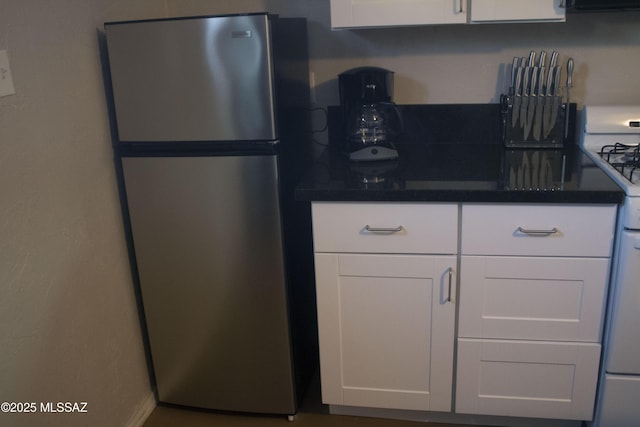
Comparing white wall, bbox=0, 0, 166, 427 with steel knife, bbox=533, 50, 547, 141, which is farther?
steel knife, bbox=533, 50, 547, 141

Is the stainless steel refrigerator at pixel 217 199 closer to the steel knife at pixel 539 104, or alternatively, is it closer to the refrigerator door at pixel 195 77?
the refrigerator door at pixel 195 77

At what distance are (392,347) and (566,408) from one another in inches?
23.5

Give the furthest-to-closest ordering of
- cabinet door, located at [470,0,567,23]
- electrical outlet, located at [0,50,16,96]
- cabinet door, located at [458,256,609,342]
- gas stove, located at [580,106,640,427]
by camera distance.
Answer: cabinet door, located at [470,0,567,23] → cabinet door, located at [458,256,609,342] → gas stove, located at [580,106,640,427] → electrical outlet, located at [0,50,16,96]

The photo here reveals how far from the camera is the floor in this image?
6.70 feet

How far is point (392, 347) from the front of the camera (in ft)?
6.19

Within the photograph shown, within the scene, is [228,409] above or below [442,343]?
below

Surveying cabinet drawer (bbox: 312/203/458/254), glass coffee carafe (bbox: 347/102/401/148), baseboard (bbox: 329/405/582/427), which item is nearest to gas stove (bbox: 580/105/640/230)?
cabinet drawer (bbox: 312/203/458/254)

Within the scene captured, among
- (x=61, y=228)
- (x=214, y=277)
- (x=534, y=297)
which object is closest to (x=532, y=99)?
(x=534, y=297)

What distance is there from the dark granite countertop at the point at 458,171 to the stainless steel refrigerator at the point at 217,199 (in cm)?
20

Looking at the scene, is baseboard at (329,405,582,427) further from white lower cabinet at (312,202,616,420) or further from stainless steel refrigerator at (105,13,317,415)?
stainless steel refrigerator at (105,13,317,415)

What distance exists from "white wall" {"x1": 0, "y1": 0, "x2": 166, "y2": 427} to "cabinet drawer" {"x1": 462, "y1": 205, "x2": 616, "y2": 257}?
3.81 feet

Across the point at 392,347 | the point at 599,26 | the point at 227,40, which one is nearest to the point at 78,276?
the point at 227,40

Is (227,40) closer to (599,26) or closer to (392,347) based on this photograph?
(392,347)

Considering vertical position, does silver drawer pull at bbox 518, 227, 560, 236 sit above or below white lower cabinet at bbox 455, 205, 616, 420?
above
